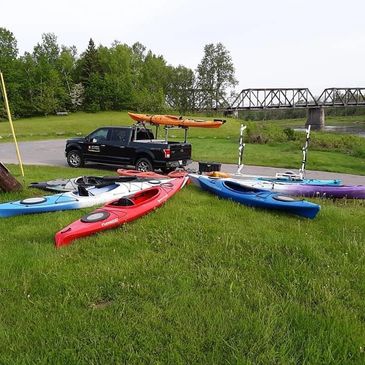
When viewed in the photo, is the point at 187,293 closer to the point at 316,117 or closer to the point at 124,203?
the point at 124,203

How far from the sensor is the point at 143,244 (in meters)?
5.45

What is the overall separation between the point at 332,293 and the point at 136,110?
2846 inches

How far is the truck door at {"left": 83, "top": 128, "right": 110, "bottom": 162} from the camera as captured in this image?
1520cm

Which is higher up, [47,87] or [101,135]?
[47,87]

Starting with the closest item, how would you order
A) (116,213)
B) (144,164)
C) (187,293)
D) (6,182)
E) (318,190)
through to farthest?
(187,293) < (116,213) < (6,182) < (318,190) < (144,164)

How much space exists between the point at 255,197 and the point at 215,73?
80.8 meters

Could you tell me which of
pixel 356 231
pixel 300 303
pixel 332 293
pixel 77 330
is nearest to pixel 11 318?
pixel 77 330

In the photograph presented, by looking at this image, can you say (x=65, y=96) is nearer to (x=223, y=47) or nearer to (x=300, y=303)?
(x=223, y=47)

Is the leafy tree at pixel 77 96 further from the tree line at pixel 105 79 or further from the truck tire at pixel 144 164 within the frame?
the truck tire at pixel 144 164

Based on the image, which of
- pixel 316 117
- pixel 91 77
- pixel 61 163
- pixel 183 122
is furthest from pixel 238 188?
pixel 316 117

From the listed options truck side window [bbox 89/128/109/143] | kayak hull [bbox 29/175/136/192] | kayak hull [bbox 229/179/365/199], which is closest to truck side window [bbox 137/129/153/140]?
truck side window [bbox 89/128/109/143]

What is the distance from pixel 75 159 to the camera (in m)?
16.0

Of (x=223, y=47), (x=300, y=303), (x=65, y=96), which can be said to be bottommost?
(x=300, y=303)

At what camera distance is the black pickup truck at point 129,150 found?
1367 centimetres
